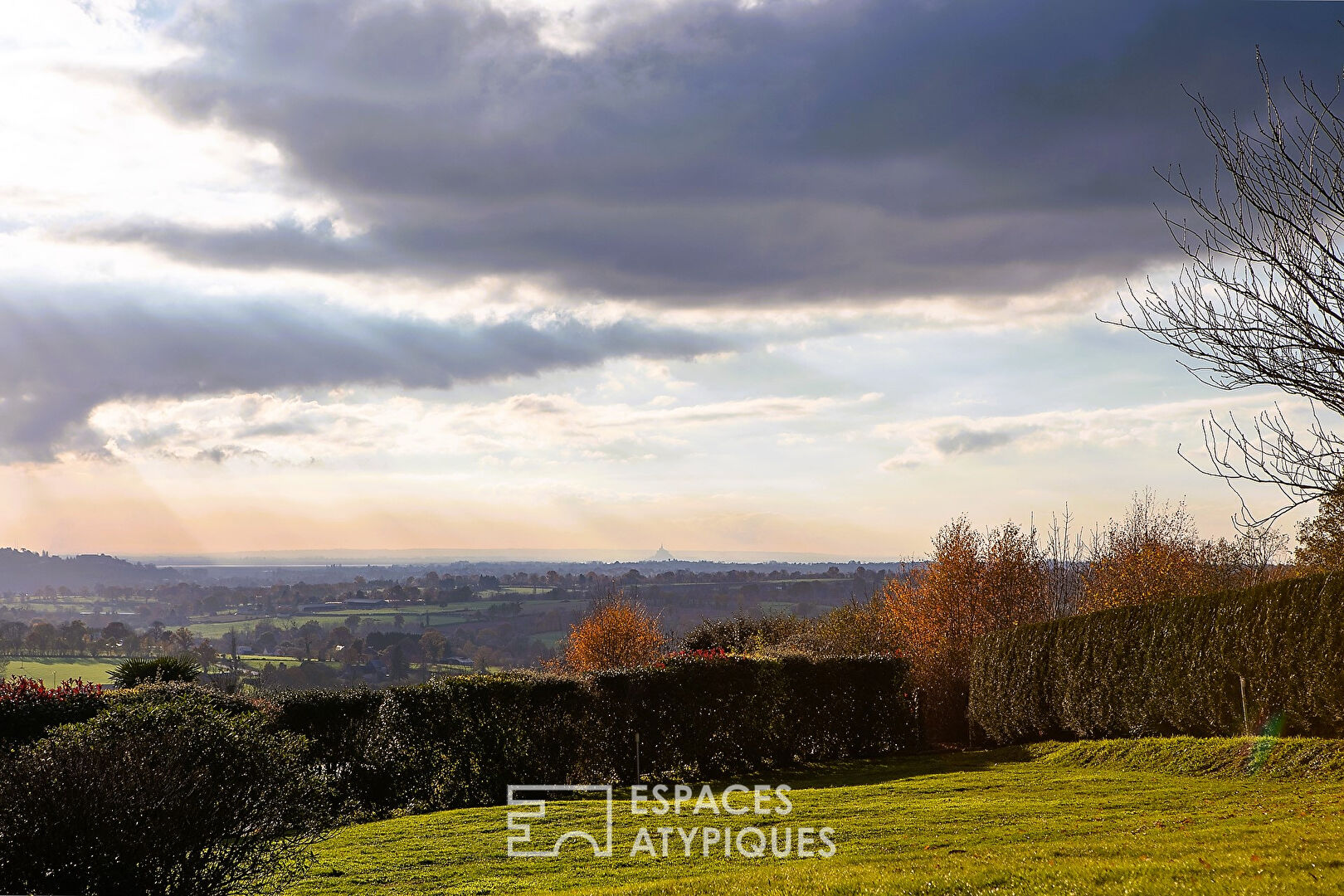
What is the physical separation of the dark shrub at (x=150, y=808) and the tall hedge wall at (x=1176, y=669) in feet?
48.2

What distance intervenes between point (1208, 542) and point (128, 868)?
155 ft

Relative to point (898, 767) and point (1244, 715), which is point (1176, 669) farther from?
point (898, 767)

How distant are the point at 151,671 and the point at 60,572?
329ft

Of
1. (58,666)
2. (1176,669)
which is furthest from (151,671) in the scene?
(58,666)

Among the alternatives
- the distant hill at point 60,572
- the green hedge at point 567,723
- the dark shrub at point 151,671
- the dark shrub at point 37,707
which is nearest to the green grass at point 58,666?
the dark shrub at point 151,671

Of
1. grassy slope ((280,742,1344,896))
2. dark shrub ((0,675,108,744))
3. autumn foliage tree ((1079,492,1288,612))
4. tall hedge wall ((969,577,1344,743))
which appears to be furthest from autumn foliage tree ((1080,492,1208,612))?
dark shrub ((0,675,108,744))

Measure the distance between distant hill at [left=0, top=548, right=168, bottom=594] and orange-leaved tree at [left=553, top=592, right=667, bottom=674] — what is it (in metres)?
82.4

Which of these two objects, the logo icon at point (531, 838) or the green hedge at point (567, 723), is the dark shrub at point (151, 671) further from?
the logo icon at point (531, 838)

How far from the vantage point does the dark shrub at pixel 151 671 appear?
17.9 m

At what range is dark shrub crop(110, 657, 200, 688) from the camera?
58.9 feet

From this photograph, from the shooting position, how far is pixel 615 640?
3675 cm

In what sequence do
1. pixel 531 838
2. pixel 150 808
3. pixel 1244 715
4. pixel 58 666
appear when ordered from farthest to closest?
pixel 58 666 < pixel 1244 715 < pixel 531 838 < pixel 150 808

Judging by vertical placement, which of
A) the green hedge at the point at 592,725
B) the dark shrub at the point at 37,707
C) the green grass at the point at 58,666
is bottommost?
the green grass at the point at 58,666

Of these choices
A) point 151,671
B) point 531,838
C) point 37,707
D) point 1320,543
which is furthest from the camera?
point 1320,543
